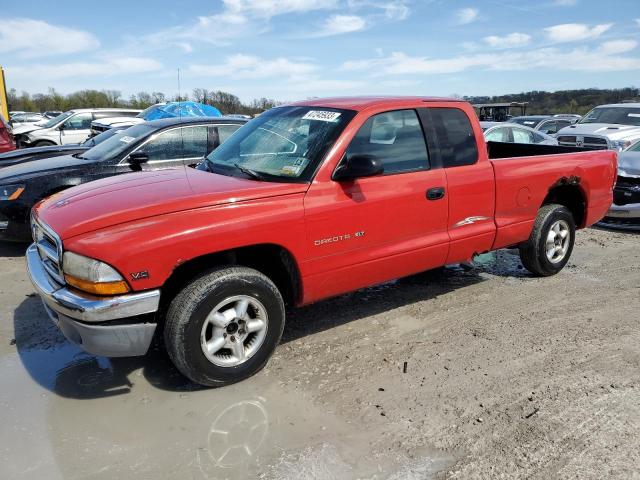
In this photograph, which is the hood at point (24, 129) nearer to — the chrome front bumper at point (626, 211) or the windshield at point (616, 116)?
the chrome front bumper at point (626, 211)

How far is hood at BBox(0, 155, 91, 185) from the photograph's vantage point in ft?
19.7

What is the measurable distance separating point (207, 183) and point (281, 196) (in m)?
0.55

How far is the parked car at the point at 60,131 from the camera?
15.3 meters

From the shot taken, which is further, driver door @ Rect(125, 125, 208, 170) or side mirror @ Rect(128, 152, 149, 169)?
driver door @ Rect(125, 125, 208, 170)

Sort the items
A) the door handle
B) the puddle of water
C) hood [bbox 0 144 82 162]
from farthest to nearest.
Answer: hood [bbox 0 144 82 162]
the door handle
the puddle of water

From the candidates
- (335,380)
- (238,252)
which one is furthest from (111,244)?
(335,380)

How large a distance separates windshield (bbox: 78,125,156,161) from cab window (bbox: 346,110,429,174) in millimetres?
3769

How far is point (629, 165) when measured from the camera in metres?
7.84

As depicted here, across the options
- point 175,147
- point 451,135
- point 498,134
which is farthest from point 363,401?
point 498,134

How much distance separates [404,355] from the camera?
3.79m

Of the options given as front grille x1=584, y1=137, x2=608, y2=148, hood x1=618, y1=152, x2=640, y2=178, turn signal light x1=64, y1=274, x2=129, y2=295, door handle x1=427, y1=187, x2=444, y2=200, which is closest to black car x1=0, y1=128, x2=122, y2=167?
turn signal light x1=64, y1=274, x2=129, y2=295

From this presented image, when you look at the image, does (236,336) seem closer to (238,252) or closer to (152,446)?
(238,252)

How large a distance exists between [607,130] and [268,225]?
12.3 meters

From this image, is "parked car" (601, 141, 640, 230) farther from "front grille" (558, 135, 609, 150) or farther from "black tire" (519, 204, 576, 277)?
"front grille" (558, 135, 609, 150)
